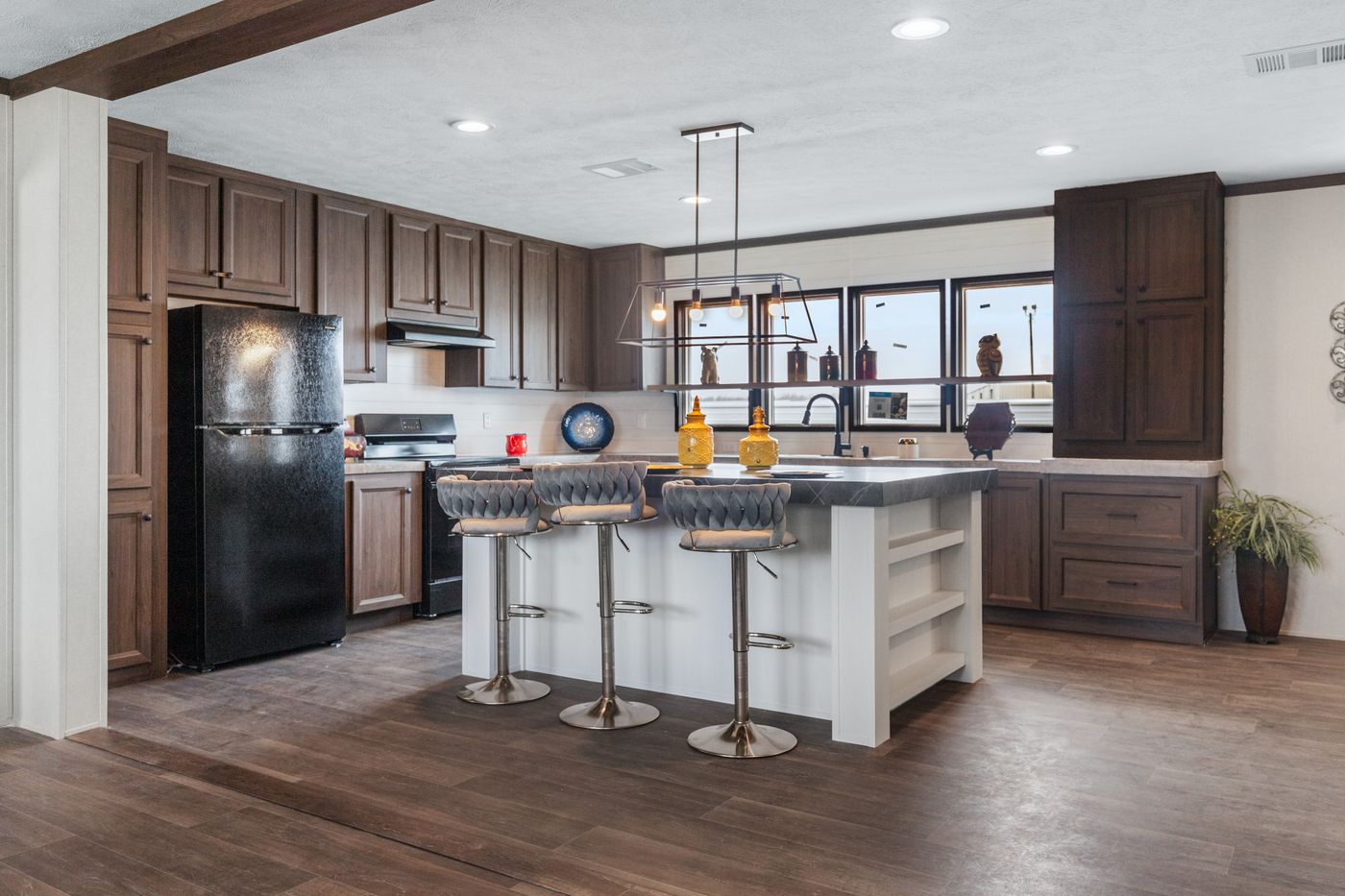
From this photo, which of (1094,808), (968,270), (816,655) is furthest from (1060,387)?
(1094,808)

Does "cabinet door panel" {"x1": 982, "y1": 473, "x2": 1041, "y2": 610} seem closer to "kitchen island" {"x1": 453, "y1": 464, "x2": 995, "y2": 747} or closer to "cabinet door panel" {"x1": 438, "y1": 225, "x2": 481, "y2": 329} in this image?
"kitchen island" {"x1": 453, "y1": 464, "x2": 995, "y2": 747}

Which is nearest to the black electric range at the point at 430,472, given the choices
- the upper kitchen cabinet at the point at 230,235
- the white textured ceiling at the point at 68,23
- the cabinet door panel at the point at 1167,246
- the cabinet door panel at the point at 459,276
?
the cabinet door panel at the point at 459,276

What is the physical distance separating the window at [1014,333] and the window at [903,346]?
153 mm

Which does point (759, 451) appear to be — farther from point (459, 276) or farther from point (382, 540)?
point (459, 276)

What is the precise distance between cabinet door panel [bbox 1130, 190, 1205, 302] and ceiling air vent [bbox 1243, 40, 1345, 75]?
1618 mm

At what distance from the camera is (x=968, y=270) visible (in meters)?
6.17

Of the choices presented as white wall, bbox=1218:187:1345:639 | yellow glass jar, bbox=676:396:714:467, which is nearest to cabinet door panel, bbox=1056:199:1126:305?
white wall, bbox=1218:187:1345:639

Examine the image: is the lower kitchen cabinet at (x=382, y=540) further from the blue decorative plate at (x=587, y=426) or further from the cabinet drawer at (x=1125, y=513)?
the cabinet drawer at (x=1125, y=513)

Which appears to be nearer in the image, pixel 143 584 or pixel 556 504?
pixel 556 504

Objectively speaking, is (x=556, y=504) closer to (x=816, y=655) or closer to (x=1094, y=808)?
(x=816, y=655)

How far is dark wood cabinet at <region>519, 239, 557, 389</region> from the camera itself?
665 cm

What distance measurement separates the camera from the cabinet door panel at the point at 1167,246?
5184 mm

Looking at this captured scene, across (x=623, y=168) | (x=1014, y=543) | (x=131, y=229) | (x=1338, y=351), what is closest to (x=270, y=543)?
(x=131, y=229)

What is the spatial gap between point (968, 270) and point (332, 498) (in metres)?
3.85
